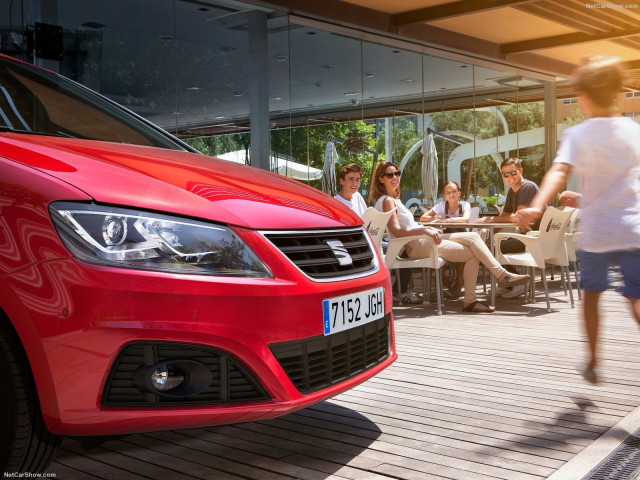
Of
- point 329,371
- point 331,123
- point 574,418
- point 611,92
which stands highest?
point 331,123

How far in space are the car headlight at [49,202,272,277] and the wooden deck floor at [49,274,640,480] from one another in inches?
35.1

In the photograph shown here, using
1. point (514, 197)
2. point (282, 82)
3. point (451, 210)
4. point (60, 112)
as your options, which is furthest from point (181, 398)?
point (282, 82)

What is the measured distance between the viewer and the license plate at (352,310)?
99.2 inches

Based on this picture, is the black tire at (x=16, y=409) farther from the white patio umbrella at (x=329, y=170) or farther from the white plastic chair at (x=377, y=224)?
the white patio umbrella at (x=329, y=170)

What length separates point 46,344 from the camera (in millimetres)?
2061

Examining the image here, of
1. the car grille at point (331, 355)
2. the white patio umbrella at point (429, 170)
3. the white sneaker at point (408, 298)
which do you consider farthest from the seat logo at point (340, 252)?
the white patio umbrella at point (429, 170)

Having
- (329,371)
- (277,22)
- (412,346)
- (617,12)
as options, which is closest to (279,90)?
(277,22)

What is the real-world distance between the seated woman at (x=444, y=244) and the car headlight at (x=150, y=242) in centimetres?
480

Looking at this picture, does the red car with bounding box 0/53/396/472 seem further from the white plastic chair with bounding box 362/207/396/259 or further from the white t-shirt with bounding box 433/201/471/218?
the white t-shirt with bounding box 433/201/471/218

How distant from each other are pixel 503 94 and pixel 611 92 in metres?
12.8

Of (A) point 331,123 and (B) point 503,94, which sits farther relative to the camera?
(B) point 503,94

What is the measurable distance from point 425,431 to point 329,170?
8.23m

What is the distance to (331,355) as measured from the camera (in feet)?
8.45

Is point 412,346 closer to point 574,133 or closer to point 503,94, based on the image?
point 574,133
